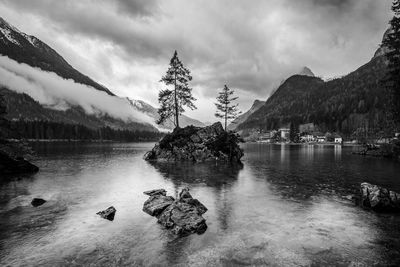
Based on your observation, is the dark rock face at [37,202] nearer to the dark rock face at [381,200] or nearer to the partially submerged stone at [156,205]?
the partially submerged stone at [156,205]

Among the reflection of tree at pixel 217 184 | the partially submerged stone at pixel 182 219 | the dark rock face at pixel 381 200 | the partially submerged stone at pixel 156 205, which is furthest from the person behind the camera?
the dark rock face at pixel 381 200

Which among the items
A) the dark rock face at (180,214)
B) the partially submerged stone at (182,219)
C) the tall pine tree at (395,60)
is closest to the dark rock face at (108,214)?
the dark rock face at (180,214)

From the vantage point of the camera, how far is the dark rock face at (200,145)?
63719 mm

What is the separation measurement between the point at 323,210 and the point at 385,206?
5204 mm

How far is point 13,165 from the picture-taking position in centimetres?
4188

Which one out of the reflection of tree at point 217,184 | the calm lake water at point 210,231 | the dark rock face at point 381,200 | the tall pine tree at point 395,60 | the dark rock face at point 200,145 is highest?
the tall pine tree at point 395,60

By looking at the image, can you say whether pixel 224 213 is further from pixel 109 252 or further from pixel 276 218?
pixel 109 252

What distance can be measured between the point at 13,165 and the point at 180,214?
114 ft

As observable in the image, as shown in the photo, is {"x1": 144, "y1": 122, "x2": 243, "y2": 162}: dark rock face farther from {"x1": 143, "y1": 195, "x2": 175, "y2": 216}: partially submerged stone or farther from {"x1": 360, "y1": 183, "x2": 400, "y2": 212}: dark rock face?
{"x1": 360, "y1": 183, "x2": 400, "y2": 212}: dark rock face

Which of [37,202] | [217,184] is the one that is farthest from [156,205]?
[217,184]

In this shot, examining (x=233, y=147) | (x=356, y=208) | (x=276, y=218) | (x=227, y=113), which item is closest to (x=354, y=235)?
(x=276, y=218)

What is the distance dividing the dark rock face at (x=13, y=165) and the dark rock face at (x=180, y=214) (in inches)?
1155

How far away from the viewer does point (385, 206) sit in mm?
23078

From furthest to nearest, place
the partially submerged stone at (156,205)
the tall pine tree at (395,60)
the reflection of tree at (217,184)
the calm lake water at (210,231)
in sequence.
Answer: the tall pine tree at (395,60) → the reflection of tree at (217,184) → the partially submerged stone at (156,205) → the calm lake water at (210,231)
